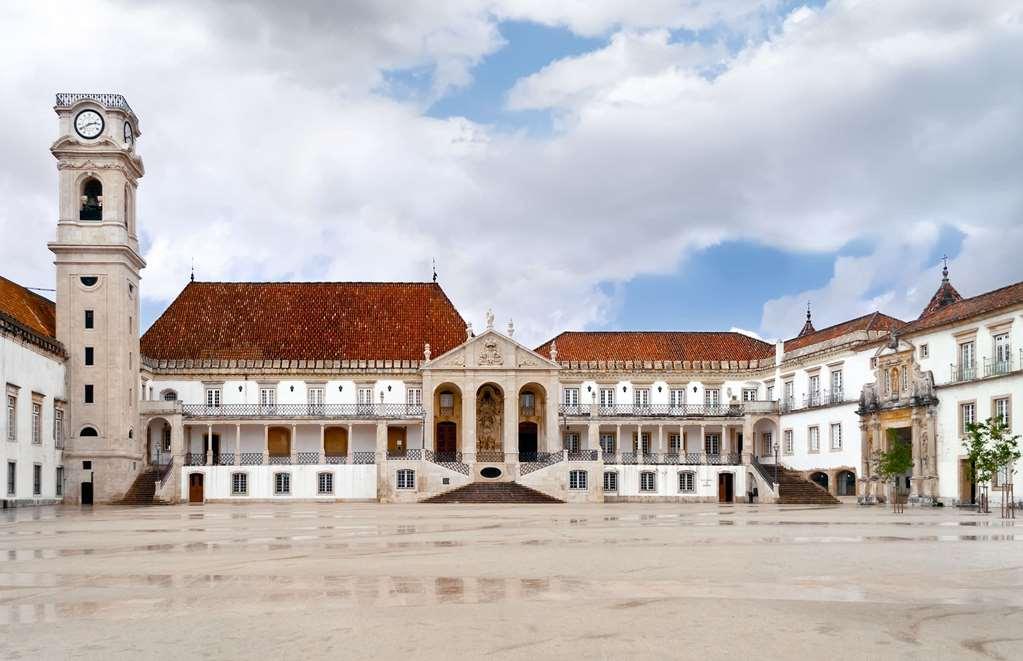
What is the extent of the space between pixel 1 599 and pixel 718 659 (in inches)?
315

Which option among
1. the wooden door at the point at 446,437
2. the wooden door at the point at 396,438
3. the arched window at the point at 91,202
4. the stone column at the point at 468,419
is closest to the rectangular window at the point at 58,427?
the arched window at the point at 91,202

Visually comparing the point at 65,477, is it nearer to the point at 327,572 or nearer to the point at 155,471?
the point at 155,471

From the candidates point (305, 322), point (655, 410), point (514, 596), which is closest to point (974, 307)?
point (655, 410)

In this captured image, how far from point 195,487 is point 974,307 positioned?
3469 centimetres

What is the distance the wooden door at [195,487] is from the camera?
52125mm

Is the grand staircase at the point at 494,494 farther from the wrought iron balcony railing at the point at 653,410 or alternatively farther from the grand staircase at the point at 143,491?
the grand staircase at the point at 143,491

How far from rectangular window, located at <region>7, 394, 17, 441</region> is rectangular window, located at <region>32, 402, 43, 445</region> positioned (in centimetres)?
191

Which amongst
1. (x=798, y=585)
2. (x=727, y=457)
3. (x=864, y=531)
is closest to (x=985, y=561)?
(x=798, y=585)

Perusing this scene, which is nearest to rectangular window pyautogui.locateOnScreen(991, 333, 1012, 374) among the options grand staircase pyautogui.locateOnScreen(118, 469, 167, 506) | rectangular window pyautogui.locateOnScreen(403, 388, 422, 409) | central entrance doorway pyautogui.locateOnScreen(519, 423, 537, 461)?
central entrance doorway pyautogui.locateOnScreen(519, 423, 537, 461)

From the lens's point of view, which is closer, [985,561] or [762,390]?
[985,561]

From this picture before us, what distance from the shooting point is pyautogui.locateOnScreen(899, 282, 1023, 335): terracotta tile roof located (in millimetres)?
41125

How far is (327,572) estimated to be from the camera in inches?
593

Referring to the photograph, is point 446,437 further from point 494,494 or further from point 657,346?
point 657,346

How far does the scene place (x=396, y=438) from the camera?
5850 cm
